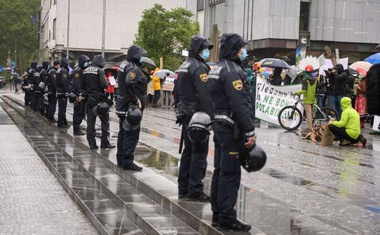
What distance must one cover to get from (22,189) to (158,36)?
121ft

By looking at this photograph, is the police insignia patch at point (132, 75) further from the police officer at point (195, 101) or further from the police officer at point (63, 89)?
the police officer at point (63, 89)

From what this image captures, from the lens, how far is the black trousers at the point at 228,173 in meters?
6.33

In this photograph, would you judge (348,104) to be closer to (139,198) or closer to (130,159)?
(130,159)

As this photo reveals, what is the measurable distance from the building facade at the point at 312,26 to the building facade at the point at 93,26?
891 inches

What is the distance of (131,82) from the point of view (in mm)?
10125

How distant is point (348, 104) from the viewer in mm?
15180

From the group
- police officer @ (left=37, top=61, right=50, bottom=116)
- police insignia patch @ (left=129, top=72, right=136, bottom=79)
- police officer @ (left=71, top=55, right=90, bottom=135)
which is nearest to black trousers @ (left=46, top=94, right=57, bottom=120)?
police officer @ (left=37, top=61, right=50, bottom=116)

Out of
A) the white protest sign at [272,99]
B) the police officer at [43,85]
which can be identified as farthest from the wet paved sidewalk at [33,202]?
the white protest sign at [272,99]

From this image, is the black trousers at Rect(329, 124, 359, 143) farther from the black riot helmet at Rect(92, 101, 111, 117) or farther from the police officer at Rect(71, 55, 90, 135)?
the police officer at Rect(71, 55, 90, 135)

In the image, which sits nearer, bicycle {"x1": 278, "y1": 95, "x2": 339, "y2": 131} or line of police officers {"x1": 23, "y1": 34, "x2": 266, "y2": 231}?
line of police officers {"x1": 23, "y1": 34, "x2": 266, "y2": 231}

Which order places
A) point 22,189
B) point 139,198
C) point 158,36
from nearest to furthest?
point 139,198, point 22,189, point 158,36

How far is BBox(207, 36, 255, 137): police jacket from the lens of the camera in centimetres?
624

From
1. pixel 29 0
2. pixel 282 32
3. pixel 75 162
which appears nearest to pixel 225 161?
pixel 75 162

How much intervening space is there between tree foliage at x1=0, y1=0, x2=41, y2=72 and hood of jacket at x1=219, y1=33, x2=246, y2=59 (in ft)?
307
